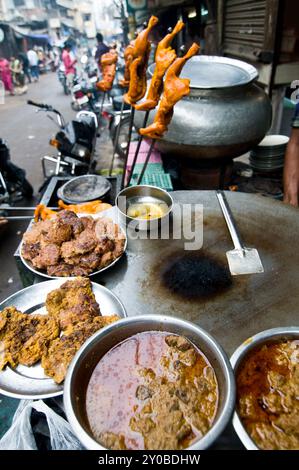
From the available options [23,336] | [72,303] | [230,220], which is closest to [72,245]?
[72,303]

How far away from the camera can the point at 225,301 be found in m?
1.98

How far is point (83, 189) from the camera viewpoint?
383 centimetres

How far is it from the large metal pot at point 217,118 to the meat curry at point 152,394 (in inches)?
114

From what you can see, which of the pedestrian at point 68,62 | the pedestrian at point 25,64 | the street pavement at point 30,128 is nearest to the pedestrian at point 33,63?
the pedestrian at point 25,64

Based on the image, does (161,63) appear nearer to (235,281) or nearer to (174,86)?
(174,86)

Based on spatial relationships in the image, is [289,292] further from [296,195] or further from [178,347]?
[296,195]

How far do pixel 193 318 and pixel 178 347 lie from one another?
1.21 ft

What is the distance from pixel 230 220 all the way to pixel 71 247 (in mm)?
1341

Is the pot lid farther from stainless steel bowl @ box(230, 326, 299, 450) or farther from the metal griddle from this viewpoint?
stainless steel bowl @ box(230, 326, 299, 450)

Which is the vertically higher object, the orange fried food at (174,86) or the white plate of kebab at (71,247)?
the orange fried food at (174,86)

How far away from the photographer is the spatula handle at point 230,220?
2364 mm

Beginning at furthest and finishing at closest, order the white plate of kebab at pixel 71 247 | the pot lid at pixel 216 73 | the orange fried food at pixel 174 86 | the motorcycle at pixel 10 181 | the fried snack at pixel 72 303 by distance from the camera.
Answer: the motorcycle at pixel 10 181, the pot lid at pixel 216 73, the orange fried food at pixel 174 86, the white plate of kebab at pixel 71 247, the fried snack at pixel 72 303

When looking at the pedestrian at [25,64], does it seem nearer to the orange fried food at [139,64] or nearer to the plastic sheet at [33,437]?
the orange fried food at [139,64]
